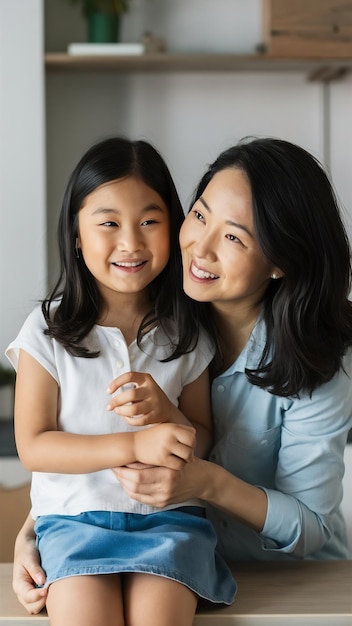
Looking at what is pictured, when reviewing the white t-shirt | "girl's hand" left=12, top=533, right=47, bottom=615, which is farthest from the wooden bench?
the white t-shirt

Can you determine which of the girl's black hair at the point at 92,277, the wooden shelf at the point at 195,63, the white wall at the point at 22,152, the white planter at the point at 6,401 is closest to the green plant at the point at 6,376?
the white planter at the point at 6,401

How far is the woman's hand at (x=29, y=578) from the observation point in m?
1.08

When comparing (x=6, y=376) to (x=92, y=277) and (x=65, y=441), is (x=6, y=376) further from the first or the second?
(x=65, y=441)

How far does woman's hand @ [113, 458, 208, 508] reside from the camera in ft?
3.59

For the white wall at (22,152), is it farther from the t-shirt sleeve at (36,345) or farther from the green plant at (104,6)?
the t-shirt sleeve at (36,345)

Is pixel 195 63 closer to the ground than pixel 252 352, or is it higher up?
higher up

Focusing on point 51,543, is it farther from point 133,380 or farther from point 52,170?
point 52,170

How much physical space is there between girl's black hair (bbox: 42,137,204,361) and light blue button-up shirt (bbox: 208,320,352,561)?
4.4 inches

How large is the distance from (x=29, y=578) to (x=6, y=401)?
6.02 ft

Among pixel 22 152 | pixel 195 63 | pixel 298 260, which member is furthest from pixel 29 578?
pixel 195 63

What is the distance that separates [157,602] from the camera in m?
1.03

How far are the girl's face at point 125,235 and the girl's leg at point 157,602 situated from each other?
1.36 feet

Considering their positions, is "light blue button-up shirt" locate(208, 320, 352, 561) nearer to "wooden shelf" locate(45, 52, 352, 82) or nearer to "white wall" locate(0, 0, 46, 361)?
"white wall" locate(0, 0, 46, 361)

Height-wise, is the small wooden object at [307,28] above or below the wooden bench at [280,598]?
Result: above
